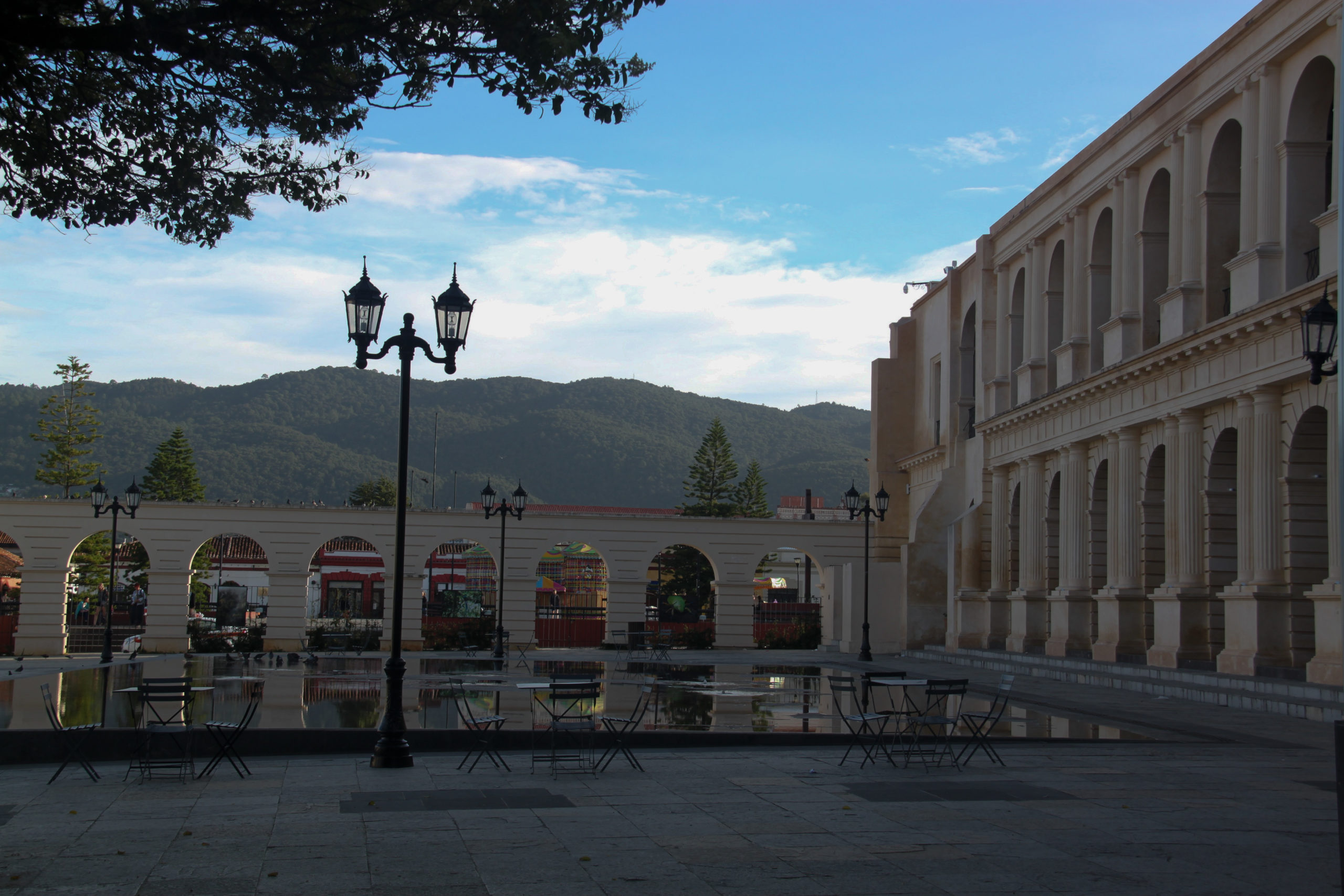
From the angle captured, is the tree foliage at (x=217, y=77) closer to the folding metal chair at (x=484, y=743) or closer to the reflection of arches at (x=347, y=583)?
the folding metal chair at (x=484, y=743)

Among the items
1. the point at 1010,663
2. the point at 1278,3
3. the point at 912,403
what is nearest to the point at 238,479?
the point at 912,403

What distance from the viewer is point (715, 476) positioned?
62719 mm

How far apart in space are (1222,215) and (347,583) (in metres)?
40.8

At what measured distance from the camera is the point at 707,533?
125 ft

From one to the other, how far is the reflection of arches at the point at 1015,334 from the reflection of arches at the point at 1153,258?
7.22 meters

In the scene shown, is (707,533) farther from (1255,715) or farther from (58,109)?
(58,109)

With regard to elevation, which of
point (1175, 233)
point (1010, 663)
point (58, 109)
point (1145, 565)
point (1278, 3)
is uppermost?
point (1278, 3)

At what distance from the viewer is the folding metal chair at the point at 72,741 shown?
10391mm

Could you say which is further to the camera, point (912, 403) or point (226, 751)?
point (912, 403)

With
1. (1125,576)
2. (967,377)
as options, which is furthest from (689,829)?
(967,377)

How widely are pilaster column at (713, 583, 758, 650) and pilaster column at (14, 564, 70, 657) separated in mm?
19157

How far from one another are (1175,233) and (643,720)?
16.4 meters

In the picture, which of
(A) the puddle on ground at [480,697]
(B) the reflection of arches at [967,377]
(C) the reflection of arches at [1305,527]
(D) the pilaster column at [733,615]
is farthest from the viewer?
(D) the pilaster column at [733,615]

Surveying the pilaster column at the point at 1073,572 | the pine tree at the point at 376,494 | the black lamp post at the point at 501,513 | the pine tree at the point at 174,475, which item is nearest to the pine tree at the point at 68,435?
the pine tree at the point at 174,475
